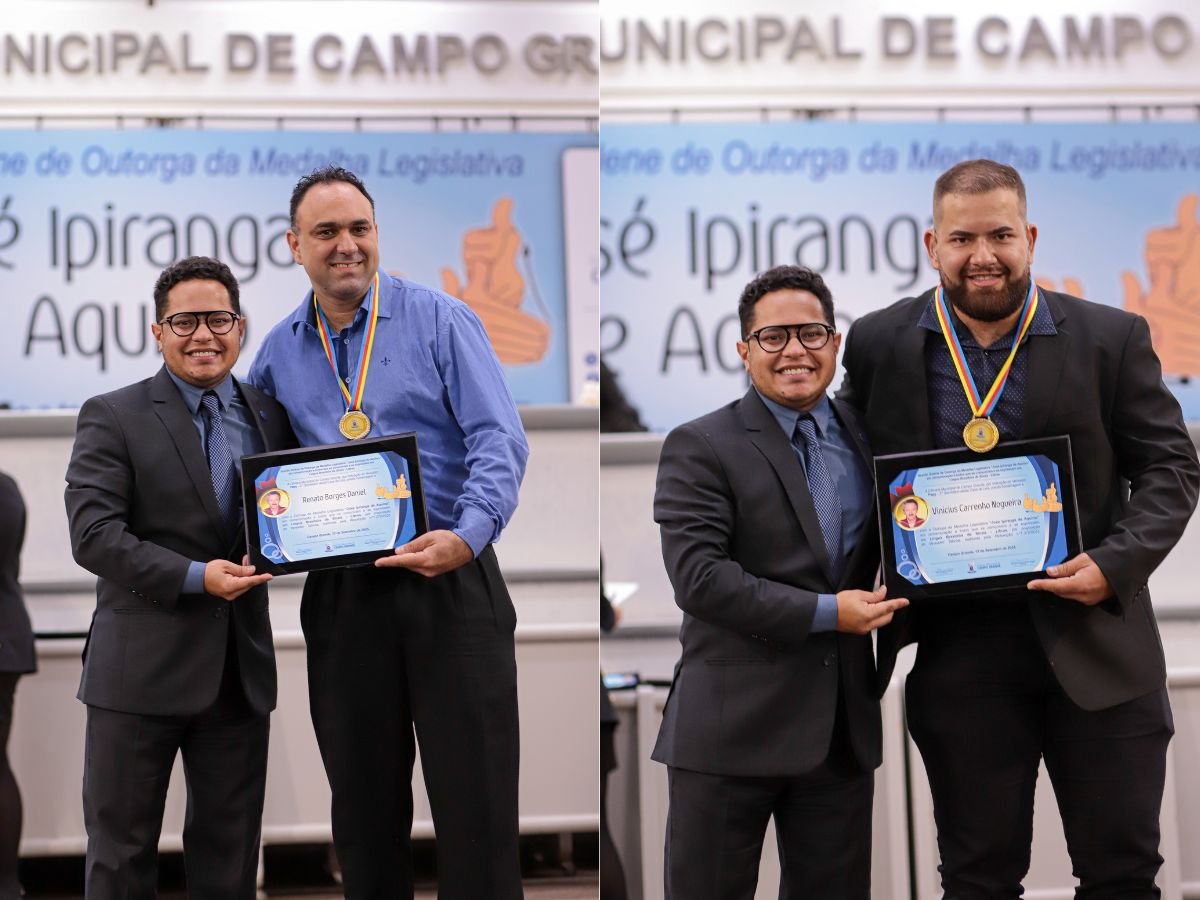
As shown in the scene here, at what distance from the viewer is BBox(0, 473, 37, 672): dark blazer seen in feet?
11.3

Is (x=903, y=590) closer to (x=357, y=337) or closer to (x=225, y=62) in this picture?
(x=357, y=337)

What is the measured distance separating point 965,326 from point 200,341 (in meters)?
1.78

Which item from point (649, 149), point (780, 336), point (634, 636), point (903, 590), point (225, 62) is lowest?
point (634, 636)

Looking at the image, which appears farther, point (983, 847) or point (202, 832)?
point (202, 832)

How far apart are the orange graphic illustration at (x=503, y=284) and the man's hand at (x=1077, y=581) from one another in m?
1.68

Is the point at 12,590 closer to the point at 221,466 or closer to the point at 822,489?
the point at 221,466

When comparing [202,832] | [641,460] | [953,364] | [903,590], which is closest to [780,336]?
[953,364]

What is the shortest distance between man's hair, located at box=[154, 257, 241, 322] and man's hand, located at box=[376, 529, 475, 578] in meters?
0.78

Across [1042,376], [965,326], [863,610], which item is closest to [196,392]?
[863,610]

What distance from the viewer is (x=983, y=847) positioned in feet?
8.72

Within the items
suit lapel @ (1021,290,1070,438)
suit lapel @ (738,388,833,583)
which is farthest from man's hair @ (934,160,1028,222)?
suit lapel @ (738,388,833,583)

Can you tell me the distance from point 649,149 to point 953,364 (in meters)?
1.17

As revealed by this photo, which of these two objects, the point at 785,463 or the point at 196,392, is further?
the point at 196,392

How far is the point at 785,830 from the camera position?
8.73ft
